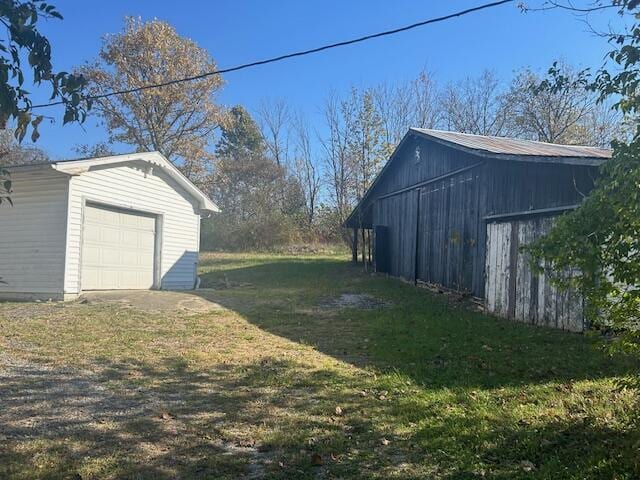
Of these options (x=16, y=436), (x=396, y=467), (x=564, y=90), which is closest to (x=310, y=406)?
(x=396, y=467)

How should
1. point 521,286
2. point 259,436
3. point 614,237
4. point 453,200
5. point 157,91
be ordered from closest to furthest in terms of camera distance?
point 614,237
point 259,436
point 521,286
point 453,200
point 157,91

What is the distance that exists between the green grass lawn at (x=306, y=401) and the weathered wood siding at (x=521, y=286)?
0.48m

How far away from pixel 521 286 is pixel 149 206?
1008 centimetres

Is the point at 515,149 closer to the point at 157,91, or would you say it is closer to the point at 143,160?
the point at 143,160

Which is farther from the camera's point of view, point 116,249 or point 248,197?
point 248,197

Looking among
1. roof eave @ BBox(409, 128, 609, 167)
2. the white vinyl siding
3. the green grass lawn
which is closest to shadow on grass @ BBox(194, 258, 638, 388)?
the green grass lawn

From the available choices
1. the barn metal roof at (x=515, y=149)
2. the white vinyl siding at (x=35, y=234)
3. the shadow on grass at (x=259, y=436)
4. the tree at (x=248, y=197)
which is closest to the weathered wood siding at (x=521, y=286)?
the barn metal roof at (x=515, y=149)

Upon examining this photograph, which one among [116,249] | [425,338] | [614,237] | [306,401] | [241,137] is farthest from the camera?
[241,137]

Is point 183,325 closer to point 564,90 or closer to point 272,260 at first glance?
point 564,90

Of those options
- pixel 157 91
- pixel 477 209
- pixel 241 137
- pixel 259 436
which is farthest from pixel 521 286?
pixel 241 137

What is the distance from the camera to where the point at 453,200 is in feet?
43.5

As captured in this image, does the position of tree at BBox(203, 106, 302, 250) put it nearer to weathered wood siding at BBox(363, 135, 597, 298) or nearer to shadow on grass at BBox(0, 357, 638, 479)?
weathered wood siding at BBox(363, 135, 597, 298)

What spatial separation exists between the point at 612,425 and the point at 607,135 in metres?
28.6

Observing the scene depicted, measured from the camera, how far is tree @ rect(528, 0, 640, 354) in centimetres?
312
